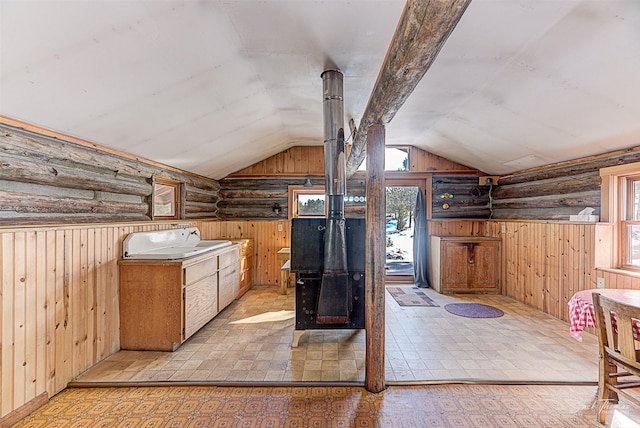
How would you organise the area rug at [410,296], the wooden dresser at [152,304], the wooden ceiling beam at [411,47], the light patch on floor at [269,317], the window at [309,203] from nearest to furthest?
the wooden ceiling beam at [411,47]
the wooden dresser at [152,304]
the light patch on floor at [269,317]
the area rug at [410,296]
the window at [309,203]

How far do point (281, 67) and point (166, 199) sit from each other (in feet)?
9.50

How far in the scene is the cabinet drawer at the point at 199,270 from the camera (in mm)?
3120

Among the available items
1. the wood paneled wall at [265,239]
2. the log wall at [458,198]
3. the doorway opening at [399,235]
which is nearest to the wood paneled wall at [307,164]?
the log wall at [458,198]

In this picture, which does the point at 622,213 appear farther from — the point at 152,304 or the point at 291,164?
the point at 152,304

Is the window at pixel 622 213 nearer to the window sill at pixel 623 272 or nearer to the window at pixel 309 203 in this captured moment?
the window sill at pixel 623 272

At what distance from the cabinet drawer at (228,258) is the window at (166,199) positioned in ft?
3.38

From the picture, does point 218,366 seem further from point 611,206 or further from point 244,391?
point 611,206

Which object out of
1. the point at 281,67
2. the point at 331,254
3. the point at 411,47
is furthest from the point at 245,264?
the point at 411,47

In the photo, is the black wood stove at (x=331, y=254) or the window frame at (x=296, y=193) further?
the window frame at (x=296, y=193)

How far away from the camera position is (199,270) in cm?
339

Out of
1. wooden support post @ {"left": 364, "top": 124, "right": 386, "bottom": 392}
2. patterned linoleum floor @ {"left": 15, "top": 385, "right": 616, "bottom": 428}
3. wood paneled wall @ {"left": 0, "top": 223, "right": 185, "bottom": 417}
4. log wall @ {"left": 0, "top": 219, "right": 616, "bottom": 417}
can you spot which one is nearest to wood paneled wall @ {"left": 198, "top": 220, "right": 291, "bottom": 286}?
log wall @ {"left": 0, "top": 219, "right": 616, "bottom": 417}

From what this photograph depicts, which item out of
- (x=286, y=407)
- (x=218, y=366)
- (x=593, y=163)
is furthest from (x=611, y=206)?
(x=218, y=366)

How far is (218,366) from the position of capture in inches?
107

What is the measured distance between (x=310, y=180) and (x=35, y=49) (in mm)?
4384
